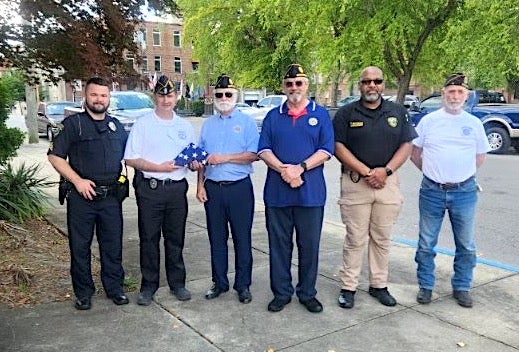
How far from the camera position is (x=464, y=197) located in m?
4.21

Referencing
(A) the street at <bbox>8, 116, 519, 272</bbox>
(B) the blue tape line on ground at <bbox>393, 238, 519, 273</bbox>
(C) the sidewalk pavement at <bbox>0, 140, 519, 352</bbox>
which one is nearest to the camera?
(C) the sidewalk pavement at <bbox>0, 140, 519, 352</bbox>

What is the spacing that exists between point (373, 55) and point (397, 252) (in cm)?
1490

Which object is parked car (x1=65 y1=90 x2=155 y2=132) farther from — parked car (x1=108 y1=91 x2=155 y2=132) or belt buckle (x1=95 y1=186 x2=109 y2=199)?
belt buckle (x1=95 y1=186 x2=109 y2=199)

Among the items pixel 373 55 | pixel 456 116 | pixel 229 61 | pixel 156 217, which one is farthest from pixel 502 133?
pixel 229 61

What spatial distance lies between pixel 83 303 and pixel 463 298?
3063 mm

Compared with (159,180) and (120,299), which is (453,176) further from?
(120,299)

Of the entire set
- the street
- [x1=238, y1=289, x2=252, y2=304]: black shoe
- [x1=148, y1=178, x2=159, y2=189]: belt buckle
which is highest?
[x1=148, y1=178, x2=159, y2=189]: belt buckle

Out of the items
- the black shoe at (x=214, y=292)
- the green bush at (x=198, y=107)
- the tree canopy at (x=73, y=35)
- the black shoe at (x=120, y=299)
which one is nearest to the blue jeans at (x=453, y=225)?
the black shoe at (x=214, y=292)

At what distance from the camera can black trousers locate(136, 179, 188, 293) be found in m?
4.25

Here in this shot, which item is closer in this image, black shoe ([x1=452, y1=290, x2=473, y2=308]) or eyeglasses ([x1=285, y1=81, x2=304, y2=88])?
eyeglasses ([x1=285, y1=81, x2=304, y2=88])

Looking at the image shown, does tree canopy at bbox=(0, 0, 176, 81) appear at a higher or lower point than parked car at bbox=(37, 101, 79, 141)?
higher

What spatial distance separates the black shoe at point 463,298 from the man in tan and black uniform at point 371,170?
540 mm

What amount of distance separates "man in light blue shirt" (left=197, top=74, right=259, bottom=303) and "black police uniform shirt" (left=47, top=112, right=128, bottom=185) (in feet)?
2.31

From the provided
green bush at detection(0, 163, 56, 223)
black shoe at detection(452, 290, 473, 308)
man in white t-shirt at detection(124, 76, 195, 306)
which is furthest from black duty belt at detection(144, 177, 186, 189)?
green bush at detection(0, 163, 56, 223)
